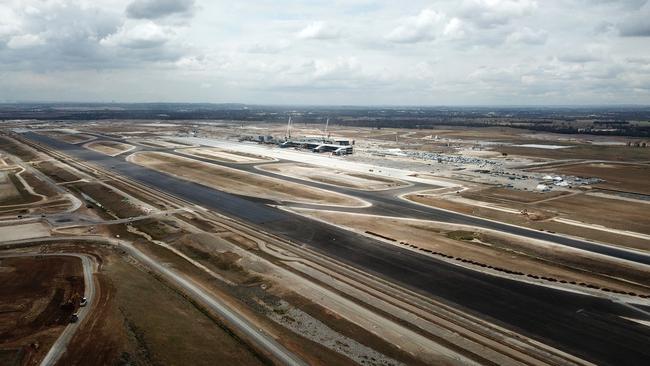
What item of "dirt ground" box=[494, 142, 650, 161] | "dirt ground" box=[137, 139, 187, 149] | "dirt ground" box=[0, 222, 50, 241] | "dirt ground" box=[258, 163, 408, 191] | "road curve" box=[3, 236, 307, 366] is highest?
"dirt ground" box=[494, 142, 650, 161]

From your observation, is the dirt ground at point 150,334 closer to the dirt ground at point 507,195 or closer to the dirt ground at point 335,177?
the dirt ground at point 335,177

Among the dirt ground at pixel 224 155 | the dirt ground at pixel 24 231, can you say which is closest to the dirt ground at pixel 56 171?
the dirt ground at pixel 224 155

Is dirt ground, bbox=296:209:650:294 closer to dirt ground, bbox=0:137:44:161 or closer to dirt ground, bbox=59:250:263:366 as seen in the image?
dirt ground, bbox=59:250:263:366

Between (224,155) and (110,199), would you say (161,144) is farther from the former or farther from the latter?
(110,199)

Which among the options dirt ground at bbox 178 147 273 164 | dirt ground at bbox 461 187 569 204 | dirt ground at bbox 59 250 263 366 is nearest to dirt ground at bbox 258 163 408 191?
dirt ground at bbox 178 147 273 164

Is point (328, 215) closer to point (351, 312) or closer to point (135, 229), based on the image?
point (135, 229)

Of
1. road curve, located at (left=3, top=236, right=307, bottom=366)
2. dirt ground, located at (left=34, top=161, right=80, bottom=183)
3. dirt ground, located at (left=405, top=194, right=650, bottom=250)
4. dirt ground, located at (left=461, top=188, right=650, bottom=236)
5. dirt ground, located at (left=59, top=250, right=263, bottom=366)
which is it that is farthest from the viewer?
dirt ground, located at (left=34, top=161, right=80, bottom=183)
